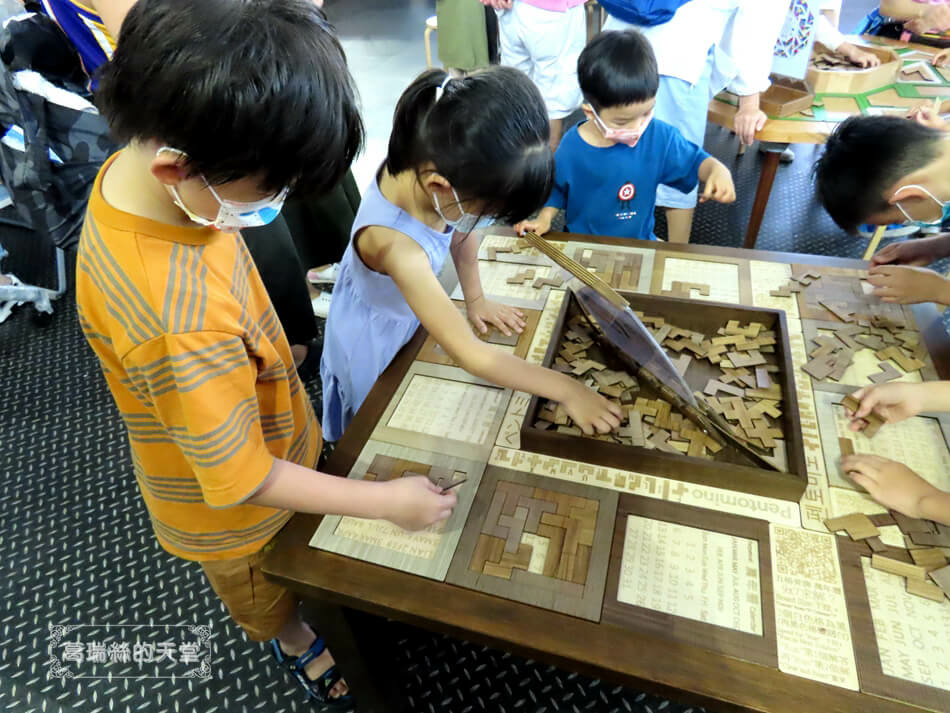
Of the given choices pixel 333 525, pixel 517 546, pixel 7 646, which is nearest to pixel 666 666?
pixel 517 546

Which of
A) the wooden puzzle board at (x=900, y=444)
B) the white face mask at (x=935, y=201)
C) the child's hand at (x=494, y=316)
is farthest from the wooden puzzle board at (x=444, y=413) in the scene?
the white face mask at (x=935, y=201)

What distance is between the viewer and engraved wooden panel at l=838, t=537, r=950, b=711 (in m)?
0.56

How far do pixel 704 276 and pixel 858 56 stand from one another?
163 cm

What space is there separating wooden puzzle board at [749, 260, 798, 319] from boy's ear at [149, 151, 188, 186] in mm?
955

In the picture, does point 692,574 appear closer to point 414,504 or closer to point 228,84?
point 414,504

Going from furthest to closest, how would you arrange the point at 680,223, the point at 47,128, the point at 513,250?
the point at 680,223, the point at 47,128, the point at 513,250

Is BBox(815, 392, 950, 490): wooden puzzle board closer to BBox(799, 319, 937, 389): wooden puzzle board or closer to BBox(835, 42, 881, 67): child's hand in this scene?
BBox(799, 319, 937, 389): wooden puzzle board

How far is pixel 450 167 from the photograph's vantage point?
2.59 feet

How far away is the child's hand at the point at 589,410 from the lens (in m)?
0.82

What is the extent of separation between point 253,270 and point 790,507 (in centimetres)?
80

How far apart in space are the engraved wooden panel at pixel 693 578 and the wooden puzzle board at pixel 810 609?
1cm

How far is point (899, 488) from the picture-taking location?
0.71 metres

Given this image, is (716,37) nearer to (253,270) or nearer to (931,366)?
(931,366)

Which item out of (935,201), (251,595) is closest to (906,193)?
(935,201)
